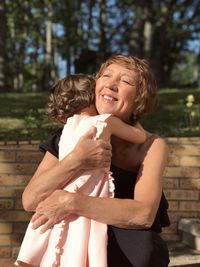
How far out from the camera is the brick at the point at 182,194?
550 centimetres

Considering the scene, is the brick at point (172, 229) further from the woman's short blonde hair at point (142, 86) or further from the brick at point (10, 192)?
the woman's short blonde hair at point (142, 86)

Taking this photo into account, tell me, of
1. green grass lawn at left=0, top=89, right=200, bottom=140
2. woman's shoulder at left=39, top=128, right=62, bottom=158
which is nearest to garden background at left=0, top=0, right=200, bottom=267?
green grass lawn at left=0, top=89, right=200, bottom=140

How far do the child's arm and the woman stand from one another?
6cm

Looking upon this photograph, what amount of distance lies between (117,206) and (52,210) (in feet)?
0.88

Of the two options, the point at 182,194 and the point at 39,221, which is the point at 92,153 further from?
the point at 182,194

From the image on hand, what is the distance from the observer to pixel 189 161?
5594 millimetres

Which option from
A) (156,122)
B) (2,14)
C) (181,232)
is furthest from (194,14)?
(181,232)

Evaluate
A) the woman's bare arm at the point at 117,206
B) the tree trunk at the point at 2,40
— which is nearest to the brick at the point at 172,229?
the woman's bare arm at the point at 117,206

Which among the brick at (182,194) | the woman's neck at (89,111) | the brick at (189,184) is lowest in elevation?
the brick at (182,194)

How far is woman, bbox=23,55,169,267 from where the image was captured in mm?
2170

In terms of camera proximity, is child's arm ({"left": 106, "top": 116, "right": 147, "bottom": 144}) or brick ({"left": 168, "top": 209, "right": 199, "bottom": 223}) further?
brick ({"left": 168, "top": 209, "right": 199, "bottom": 223})

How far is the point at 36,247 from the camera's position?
2.24 meters

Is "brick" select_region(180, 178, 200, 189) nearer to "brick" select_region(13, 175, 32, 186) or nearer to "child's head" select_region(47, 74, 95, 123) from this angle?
"brick" select_region(13, 175, 32, 186)

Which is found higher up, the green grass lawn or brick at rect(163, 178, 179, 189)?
the green grass lawn
